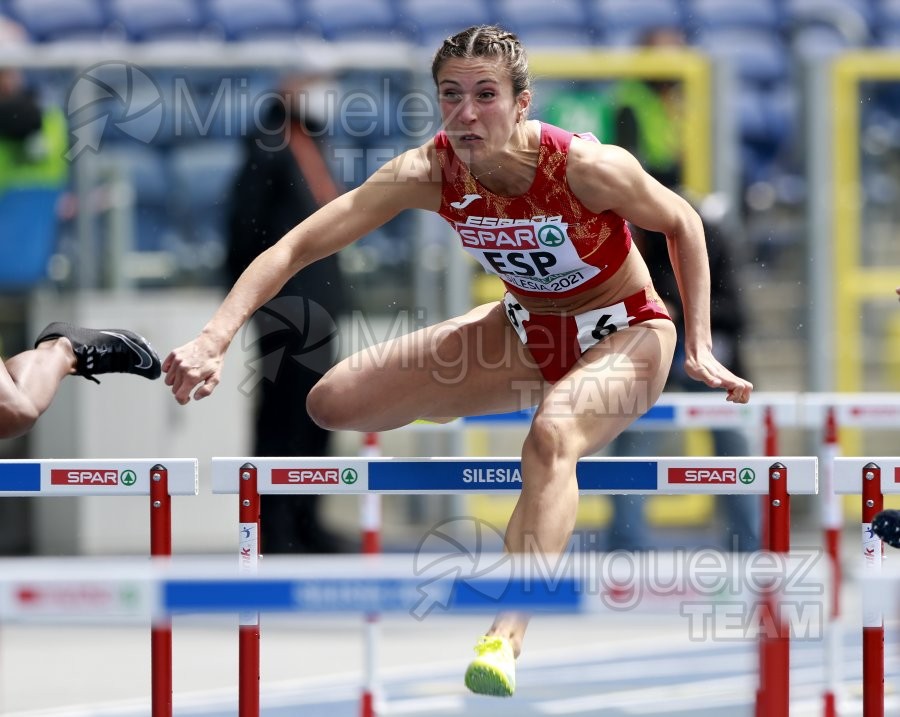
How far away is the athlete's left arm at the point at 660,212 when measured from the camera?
3.72 metres

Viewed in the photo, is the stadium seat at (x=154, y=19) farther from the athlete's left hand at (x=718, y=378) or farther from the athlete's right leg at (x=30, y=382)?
the athlete's left hand at (x=718, y=378)

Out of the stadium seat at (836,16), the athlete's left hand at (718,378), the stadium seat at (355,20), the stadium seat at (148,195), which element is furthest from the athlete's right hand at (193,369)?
the stadium seat at (836,16)

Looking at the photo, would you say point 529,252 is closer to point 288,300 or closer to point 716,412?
point 716,412

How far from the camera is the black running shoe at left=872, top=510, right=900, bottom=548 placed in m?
3.29

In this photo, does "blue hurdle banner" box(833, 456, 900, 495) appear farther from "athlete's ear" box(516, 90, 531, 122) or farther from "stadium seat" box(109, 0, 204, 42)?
"stadium seat" box(109, 0, 204, 42)

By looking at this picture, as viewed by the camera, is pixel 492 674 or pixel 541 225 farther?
pixel 541 225

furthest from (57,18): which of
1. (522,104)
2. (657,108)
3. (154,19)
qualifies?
(522,104)

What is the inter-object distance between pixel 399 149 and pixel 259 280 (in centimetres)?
338

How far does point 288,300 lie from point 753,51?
5.03m

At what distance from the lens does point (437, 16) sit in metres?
9.72

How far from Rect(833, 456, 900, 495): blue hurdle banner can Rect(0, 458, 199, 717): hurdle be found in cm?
159

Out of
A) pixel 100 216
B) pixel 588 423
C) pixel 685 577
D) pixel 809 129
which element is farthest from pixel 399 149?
pixel 685 577

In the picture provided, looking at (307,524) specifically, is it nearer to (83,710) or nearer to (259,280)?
(83,710)

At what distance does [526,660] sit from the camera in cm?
604
